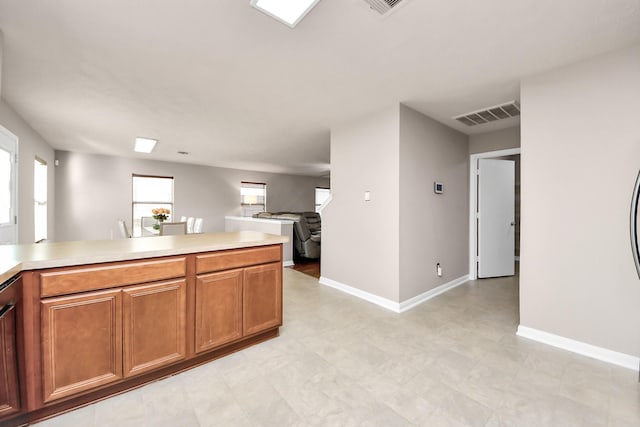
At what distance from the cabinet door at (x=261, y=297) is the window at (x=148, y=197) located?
5561 mm

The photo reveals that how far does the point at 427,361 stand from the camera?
2018 millimetres

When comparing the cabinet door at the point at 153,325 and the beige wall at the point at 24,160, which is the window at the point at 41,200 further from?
the cabinet door at the point at 153,325

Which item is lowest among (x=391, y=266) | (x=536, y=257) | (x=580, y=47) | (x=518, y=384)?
(x=518, y=384)

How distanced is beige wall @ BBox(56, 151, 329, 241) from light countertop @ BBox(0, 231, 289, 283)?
535 centimetres

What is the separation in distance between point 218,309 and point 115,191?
19.9 ft

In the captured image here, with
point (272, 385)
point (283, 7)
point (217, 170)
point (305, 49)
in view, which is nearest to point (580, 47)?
point (305, 49)

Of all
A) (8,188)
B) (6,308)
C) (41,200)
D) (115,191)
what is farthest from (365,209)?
(115,191)

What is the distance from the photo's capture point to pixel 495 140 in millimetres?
3941

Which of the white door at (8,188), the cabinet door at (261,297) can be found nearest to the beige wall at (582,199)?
the cabinet door at (261,297)

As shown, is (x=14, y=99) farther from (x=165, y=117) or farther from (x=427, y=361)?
(x=427, y=361)

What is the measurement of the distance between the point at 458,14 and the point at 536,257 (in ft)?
6.80

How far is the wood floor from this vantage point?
4.68m

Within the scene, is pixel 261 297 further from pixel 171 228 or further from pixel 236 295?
pixel 171 228

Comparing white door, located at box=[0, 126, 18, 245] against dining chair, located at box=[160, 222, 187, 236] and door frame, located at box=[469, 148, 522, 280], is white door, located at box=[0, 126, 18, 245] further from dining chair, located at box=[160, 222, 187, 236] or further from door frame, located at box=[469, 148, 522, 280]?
door frame, located at box=[469, 148, 522, 280]
